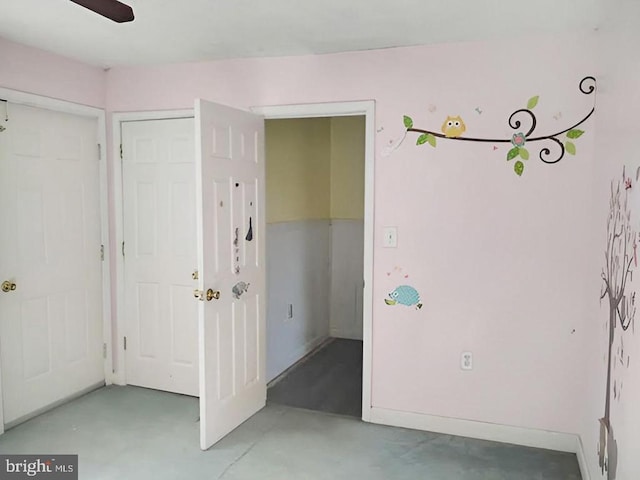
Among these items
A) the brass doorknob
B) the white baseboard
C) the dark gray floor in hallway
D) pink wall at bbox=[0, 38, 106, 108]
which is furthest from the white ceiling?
the white baseboard

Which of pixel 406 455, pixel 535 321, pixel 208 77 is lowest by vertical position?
pixel 406 455

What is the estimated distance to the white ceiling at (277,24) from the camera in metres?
2.40

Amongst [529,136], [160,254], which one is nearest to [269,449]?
[160,254]

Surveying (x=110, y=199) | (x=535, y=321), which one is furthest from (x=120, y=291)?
(x=535, y=321)

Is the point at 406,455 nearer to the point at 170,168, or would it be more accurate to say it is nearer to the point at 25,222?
the point at 170,168

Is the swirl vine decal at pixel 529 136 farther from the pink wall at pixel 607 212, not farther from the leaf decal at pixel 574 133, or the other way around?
the pink wall at pixel 607 212

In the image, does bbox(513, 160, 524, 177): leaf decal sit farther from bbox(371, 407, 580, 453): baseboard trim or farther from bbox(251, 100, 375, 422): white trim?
bbox(371, 407, 580, 453): baseboard trim

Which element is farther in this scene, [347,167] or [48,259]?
[347,167]

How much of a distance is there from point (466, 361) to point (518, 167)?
1182mm

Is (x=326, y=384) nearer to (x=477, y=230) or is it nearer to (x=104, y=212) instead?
(x=477, y=230)

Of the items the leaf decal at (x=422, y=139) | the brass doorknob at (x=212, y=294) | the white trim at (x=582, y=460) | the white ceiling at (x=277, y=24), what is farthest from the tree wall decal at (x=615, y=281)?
the brass doorknob at (x=212, y=294)

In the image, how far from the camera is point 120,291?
151 inches

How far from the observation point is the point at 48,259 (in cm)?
340

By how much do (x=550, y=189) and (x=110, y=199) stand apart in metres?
3.00
